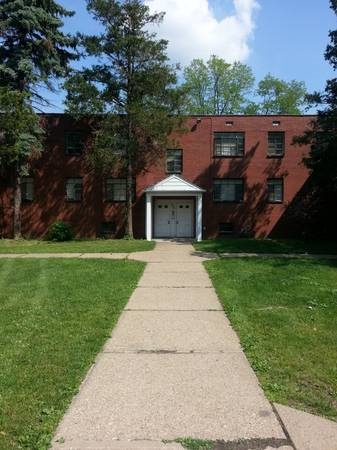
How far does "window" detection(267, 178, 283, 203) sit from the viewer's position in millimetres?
32781

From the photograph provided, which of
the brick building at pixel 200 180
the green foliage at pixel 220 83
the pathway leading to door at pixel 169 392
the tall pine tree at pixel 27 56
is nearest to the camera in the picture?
the pathway leading to door at pixel 169 392

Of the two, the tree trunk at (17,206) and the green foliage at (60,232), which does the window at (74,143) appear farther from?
the green foliage at (60,232)

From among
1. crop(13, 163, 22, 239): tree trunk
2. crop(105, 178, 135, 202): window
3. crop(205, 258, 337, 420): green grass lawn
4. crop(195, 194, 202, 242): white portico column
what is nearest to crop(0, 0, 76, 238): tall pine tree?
crop(13, 163, 22, 239): tree trunk

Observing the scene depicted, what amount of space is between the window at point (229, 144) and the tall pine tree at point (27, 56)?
32.7 ft

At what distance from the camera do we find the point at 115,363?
595cm

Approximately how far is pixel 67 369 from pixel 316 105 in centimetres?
2054

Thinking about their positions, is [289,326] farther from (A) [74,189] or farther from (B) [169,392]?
(A) [74,189]

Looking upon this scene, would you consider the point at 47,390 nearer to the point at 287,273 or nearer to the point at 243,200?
the point at 287,273

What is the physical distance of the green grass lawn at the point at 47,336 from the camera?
4.39 m

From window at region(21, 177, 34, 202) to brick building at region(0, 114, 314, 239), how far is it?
0.29 ft

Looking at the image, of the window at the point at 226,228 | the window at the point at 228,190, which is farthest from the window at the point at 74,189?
the window at the point at 226,228

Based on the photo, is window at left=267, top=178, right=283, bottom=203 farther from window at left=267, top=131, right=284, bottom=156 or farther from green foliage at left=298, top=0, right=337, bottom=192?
green foliage at left=298, top=0, right=337, bottom=192

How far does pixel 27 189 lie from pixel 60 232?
442cm

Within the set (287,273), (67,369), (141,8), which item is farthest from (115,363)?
(141,8)
